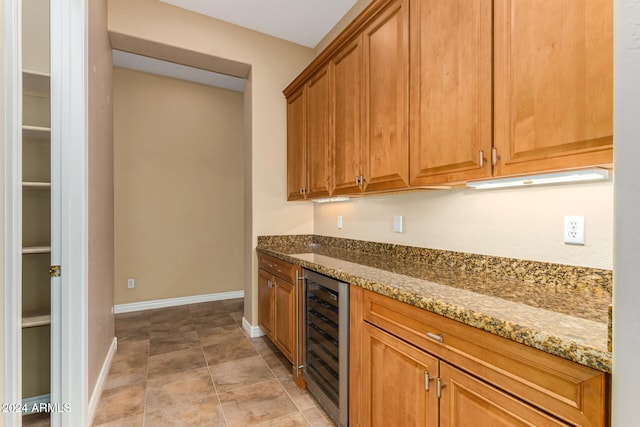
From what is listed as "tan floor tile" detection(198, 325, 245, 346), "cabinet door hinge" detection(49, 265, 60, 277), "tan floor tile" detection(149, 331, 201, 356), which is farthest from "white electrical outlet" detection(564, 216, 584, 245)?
"tan floor tile" detection(149, 331, 201, 356)

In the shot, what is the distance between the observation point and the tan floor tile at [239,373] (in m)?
2.18

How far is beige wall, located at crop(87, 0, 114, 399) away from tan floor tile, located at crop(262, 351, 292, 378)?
1.19 metres

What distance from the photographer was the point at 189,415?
6.01 feet

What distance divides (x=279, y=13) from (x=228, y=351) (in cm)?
314

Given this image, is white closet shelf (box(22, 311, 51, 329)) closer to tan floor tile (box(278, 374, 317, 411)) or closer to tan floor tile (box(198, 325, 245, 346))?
tan floor tile (box(198, 325, 245, 346))

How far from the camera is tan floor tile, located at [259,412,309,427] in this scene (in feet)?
5.73

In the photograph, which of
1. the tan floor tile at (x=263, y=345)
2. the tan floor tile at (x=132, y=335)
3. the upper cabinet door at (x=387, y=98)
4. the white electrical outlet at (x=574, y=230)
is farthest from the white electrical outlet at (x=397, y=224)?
the tan floor tile at (x=132, y=335)

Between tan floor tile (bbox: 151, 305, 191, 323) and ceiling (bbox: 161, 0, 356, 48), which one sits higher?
ceiling (bbox: 161, 0, 356, 48)

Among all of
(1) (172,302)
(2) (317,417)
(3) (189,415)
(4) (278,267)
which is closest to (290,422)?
(2) (317,417)

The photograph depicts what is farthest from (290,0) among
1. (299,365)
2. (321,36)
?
(299,365)

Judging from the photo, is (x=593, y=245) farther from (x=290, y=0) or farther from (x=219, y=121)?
(x=219, y=121)

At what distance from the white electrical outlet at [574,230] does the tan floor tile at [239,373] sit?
208cm

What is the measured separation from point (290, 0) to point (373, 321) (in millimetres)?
2685

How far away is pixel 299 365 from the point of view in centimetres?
210
